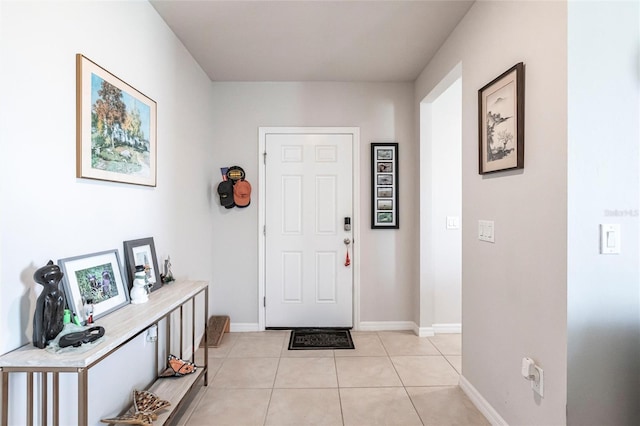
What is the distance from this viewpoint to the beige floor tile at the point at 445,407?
1963 mm

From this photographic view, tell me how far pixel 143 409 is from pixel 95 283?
2.44ft

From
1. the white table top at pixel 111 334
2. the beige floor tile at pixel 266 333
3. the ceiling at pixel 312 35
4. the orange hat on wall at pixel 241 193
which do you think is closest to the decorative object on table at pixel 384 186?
the ceiling at pixel 312 35

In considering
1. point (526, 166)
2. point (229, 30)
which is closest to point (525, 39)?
point (526, 166)

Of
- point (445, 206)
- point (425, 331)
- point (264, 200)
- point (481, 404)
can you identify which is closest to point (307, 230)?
point (264, 200)

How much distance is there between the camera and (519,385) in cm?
168

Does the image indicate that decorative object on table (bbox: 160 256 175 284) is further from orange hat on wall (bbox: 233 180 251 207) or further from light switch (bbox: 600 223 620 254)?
light switch (bbox: 600 223 620 254)

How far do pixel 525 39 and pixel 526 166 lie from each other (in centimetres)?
61

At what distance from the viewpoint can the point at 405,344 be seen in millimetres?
3098

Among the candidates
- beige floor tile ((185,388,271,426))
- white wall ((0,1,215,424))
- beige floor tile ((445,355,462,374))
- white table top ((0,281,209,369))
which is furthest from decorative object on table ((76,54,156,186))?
beige floor tile ((445,355,462,374))

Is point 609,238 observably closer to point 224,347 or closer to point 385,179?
point 385,179

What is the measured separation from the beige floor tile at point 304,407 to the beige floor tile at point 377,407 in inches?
2.6

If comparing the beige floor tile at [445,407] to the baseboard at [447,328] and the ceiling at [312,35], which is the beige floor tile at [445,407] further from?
the ceiling at [312,35]

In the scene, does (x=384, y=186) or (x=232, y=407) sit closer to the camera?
(x=232, y=407)

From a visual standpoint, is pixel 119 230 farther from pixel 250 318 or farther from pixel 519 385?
pixel 519 385
